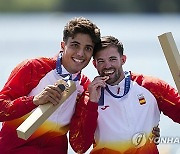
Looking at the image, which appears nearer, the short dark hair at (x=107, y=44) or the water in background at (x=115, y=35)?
the short dark hair at (x=107, y=44)

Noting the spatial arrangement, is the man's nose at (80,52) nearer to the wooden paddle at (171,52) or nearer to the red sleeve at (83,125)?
the red sleeve at (83,125)

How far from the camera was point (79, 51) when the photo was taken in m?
4.58

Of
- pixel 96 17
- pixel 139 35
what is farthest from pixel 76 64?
pixel 96 17

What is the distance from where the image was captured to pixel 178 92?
4488 millimetres

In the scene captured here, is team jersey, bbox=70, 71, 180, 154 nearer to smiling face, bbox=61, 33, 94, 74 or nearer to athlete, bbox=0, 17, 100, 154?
athlete, bbox=0, 17, 100, 154

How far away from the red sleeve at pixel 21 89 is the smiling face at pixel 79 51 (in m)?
0.18

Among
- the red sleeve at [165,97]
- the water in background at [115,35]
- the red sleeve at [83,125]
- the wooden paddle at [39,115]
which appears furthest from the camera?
the water in background at [115,35]

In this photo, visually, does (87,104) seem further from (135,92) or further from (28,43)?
(28,43)

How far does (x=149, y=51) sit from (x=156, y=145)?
22.4ft

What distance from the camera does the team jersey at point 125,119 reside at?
4.59 m

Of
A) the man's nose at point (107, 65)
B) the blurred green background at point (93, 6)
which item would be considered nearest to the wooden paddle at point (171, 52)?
the man's nose at point (107, 65)

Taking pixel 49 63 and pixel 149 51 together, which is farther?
pixel 149 51

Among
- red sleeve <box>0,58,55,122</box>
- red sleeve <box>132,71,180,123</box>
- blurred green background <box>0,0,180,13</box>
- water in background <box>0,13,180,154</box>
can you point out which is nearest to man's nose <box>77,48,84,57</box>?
red sleeve <box>0,58,55,122</box>

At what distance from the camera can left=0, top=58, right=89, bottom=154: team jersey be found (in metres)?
4.59
